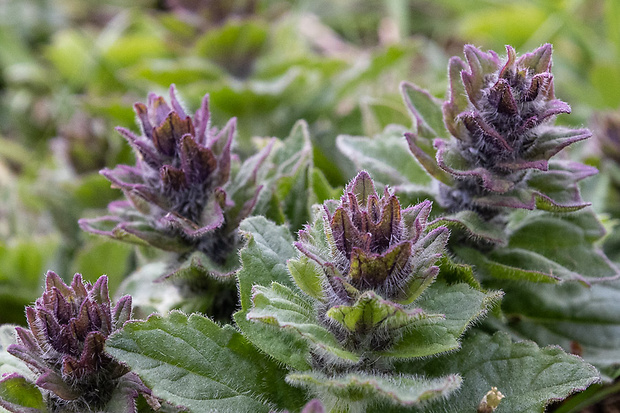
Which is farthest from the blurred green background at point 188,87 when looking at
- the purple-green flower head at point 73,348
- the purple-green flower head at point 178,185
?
the purple-green flower head at point 73,348

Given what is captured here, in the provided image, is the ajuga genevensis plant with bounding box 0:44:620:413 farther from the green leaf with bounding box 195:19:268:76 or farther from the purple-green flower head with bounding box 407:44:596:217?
the green leaf with bounding box 195:19:268:76

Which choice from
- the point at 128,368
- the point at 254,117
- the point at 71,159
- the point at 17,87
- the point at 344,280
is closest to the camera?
the point at 344,280

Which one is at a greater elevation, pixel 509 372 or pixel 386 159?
pixel 386 159

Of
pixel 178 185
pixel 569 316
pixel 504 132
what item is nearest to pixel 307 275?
pixel 178 185

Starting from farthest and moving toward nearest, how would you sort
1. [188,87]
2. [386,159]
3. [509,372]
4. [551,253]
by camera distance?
[188,87], [386,159], [551,253], [509,372]

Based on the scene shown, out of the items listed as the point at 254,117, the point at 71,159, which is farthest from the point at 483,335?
the point at 71,159

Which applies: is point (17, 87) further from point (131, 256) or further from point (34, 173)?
point (131, 256)

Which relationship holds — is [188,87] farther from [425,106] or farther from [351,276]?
[351,276]

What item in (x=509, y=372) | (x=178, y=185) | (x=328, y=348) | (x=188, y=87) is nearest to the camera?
(x=328, y=348)
